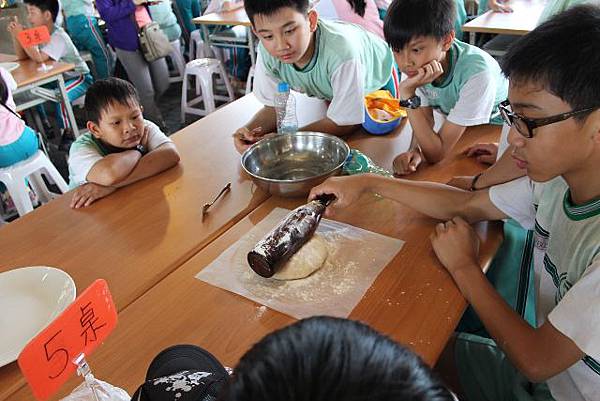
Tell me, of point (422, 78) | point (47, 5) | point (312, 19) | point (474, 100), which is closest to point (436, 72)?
point (422, 78)

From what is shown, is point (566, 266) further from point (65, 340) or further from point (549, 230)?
point (65, 340)

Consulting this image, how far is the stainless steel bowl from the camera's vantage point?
146 cm

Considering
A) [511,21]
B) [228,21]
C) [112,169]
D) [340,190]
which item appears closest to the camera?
[340,190]

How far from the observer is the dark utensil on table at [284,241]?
0.98 metres

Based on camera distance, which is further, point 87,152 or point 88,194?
point 87,152

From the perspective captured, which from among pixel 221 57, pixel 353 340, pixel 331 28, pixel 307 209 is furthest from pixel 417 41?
pixel 221 57

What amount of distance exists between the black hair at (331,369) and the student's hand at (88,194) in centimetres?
121

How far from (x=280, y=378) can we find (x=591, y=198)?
2.68 ft

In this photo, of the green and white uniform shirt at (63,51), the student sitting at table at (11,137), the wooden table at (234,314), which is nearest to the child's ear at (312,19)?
the wooden table at (234,314)

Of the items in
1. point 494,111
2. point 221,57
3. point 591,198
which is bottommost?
point 221,57

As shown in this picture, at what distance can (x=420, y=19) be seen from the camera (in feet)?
4.64

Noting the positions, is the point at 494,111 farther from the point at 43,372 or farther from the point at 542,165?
the point at 43,372

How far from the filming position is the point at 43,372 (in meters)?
0.61

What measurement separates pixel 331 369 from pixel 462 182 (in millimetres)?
1098
